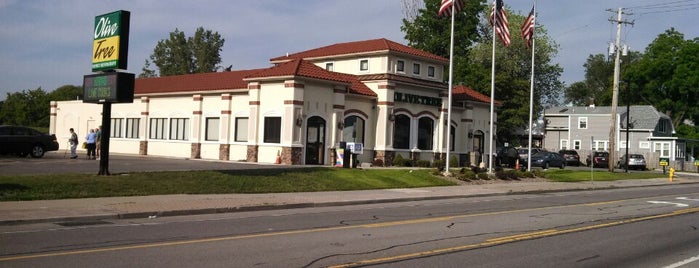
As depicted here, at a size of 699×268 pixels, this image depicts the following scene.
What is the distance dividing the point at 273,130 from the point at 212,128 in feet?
20.8

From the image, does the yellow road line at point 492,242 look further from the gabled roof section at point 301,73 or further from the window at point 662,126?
the window at point 662,126

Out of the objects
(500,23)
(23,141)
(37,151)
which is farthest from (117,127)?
(500,23)

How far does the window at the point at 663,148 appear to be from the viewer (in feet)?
222

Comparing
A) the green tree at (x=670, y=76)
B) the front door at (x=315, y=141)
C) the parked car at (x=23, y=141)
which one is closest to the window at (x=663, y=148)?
the green tree at (x=670, y=76)

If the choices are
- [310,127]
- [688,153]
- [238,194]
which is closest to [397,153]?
[310,127]

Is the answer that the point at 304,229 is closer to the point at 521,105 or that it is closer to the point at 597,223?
the point at 597,223

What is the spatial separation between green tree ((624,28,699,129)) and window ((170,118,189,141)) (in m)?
60.1

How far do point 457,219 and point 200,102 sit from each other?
90.5 ft

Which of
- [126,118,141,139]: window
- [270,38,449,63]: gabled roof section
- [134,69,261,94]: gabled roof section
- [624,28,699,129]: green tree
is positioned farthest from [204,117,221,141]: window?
[624,28,699,129]: green tree

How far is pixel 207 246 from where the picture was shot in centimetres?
1068

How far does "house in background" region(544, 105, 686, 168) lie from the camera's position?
226 ft

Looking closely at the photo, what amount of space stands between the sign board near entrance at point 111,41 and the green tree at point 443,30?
4738 cm

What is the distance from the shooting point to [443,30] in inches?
2635

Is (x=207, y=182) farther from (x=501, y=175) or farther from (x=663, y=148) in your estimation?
(x=663, y=148)
